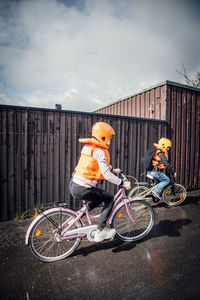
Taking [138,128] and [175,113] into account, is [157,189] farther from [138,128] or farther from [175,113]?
[175,113]

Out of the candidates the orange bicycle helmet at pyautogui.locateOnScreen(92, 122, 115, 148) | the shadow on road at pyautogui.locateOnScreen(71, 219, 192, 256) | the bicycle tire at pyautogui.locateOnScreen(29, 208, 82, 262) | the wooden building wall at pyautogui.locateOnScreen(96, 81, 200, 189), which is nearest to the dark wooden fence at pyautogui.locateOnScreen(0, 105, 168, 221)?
the bicycle tire at pyautogui.locateOnScreen(29, 208, 82, 262)

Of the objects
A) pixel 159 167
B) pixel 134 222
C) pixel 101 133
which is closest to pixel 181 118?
pixel 159 167

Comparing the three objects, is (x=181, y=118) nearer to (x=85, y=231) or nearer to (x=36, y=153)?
(x=36, y=153)

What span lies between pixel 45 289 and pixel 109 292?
83 cm

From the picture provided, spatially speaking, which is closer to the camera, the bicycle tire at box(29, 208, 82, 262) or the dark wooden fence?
the bicycle tire at box(29, 208, 82, 262)

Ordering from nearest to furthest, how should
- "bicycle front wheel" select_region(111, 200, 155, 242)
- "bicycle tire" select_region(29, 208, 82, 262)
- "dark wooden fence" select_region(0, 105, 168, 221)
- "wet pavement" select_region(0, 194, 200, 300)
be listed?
"wet pavement" select_region(0, 194, 200, 300), "bicycle tire" select_region(29, 208, 82, 262), "bicycle front wheel" select_region(111, 200, 155, 242), "dark wooden fence" select_region(0, 105, 168, 221)

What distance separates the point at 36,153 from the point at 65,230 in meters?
2.31

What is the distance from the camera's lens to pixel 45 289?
2.22m

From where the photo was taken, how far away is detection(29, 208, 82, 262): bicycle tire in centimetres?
262

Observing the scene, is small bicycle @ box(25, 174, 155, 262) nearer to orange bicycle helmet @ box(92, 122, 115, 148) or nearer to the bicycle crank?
the bicycle crank

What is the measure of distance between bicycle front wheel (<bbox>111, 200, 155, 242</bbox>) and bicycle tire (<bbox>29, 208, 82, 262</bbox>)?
Result: 828 millimetres

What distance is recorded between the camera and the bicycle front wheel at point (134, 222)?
127 inches

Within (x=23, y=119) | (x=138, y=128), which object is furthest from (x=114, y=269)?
(x=138, y=128)

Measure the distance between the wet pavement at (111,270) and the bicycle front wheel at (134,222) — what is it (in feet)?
0.54
